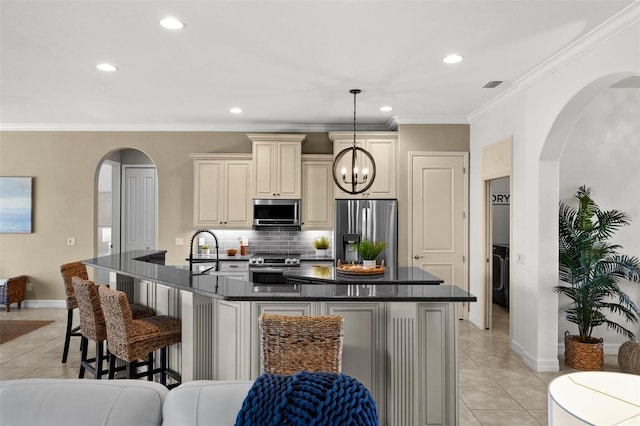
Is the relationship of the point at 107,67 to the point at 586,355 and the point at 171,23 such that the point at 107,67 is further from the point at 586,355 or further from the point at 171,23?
the point at 586,355

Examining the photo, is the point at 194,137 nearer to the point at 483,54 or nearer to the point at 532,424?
the point at 483,54

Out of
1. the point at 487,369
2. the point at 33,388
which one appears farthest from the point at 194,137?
the point at 33,388

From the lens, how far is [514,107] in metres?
4.54

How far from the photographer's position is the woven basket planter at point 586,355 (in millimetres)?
3910

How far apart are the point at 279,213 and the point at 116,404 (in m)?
4.75

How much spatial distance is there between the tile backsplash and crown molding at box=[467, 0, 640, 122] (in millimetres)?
3227

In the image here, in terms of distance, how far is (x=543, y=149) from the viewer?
393 centimetres

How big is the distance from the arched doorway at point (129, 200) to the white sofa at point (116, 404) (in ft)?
22.6

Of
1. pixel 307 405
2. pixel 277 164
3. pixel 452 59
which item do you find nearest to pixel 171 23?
pixel 452 59

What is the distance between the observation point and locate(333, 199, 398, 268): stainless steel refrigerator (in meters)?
5.77

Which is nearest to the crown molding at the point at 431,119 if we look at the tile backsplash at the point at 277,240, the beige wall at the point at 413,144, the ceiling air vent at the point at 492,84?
the beige wall at the point at 413,144

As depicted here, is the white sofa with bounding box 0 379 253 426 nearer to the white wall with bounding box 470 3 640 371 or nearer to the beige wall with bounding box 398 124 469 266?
the white wall with bounding box 470 3 640 371

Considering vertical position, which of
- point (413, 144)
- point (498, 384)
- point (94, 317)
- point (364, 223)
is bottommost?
point (498, 384)

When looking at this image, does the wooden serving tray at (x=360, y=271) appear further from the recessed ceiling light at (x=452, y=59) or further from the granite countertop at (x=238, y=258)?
the recessed ceiling light at (x=452, y=59)
